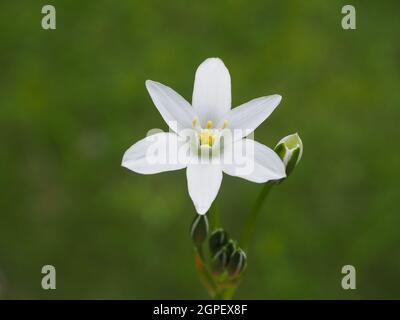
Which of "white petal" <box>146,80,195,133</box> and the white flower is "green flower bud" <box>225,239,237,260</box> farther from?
"white petal" <box>146,80,195,133</box>

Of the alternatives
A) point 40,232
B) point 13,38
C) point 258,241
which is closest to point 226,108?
point 258,241

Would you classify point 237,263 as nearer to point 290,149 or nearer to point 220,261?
point 220,261

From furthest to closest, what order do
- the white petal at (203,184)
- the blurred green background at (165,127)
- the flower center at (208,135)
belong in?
the blurred green background at (165,127), the flower center at (208,135), the white petal at (203,184)

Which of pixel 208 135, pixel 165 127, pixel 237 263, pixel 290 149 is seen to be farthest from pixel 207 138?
pixel 165 127

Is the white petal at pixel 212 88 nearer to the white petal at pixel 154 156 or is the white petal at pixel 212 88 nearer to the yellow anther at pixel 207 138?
the yellow anther at pixel 207 138

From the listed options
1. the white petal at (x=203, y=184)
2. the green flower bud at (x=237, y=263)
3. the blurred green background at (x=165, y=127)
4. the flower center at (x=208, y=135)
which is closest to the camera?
the white petal at (x=203, y=184)

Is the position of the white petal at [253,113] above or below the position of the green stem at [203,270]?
above

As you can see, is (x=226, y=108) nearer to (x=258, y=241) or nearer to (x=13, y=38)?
(x=258, y=241)

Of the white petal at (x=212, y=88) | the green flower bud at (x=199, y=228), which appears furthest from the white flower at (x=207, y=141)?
the green flower bud at (x=199, y=228)
